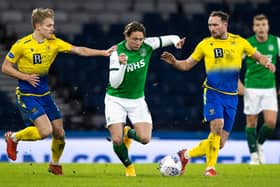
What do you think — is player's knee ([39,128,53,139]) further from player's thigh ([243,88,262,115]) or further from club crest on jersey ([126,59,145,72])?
player's thigh ([243,88,262,115])

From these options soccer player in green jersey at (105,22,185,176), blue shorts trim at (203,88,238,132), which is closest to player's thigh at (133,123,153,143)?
soccer player in green jersey at (105,22,185,176)

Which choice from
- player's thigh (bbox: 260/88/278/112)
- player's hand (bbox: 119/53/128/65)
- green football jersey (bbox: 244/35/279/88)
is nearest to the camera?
player's hand (bbox: 119/53/128/65)

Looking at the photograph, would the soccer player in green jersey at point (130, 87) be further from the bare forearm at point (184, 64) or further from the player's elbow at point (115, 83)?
the bare forearm at point (184, 64)

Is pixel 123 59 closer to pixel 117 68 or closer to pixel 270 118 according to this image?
pixel 117 68

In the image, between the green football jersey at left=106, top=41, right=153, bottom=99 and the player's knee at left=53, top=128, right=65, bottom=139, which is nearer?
the green football jersey at left=106, top=41, right=153, bottom=99

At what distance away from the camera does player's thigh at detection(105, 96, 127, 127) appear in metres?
12.3

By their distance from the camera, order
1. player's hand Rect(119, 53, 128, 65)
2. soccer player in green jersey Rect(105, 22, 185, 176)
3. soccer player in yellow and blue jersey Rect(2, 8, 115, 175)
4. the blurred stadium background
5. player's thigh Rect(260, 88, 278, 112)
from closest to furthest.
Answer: player's hand Rect(119, 53, 128, 65) < soccer player in green jersey Rect(105, 22, 185, 176) < soccer player in yellow and blue jersey Rect(2, 8, 115, 175) < player's thigh Rect(260, 88, 278, 112) < the blurred stadium background

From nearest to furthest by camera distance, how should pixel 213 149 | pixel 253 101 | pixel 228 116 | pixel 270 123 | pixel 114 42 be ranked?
pixel 213 149, pixel 228 116, pixel 270 123, pixel 253 101, pixel 114 42

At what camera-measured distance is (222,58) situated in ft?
41.3

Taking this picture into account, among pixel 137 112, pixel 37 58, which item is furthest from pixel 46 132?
pixel 137 112

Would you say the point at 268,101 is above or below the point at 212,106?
below

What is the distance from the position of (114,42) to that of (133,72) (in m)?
8.56

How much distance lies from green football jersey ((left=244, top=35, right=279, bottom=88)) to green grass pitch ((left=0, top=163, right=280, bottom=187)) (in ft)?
5.37

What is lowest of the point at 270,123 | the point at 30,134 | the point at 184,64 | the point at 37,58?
the point at 270,123
